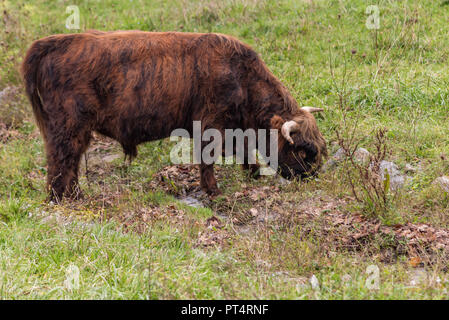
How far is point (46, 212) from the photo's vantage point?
5.47 meters

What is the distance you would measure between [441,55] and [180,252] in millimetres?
6239

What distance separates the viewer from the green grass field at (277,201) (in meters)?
4.03

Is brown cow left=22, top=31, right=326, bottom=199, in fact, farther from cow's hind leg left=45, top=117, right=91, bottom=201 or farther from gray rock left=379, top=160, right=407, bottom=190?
gray rock left=379, top=160, right=407, bottom=190

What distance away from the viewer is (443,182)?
5957 millimetres

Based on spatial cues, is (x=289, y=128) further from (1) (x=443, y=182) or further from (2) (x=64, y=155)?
(2) (x=64, y=155)

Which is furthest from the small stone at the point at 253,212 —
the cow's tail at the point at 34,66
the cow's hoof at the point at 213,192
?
the cow's tail at the point at 34,66

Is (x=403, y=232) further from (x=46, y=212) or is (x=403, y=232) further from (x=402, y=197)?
(x=46, y=212)

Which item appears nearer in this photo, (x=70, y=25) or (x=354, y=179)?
(x=354, y=179)

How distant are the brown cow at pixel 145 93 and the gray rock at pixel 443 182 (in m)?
1.44

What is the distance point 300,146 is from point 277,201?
3.01 ft

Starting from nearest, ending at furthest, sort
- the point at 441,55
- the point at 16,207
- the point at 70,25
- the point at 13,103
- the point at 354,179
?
the point at 16,207 → the point at 354,179 → the point at 441,55 → the point at 13,103 → the point at 70,25

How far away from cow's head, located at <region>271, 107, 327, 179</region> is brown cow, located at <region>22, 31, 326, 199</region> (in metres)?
0.01

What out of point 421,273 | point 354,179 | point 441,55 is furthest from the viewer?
point 441,55

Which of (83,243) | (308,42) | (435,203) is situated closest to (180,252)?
(83,243)
